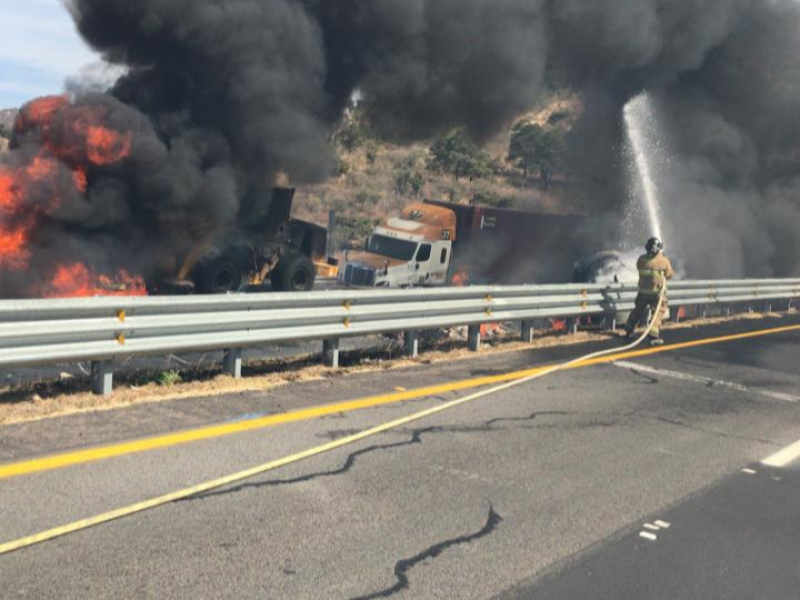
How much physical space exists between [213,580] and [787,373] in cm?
905

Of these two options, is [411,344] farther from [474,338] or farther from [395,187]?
[395,187]

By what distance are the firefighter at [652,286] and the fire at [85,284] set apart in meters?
8.33

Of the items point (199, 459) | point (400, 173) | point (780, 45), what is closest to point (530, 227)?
point (780, 45)

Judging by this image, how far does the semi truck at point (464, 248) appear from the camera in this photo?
66.6ft

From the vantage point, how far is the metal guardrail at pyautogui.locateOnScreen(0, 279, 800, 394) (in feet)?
19.6

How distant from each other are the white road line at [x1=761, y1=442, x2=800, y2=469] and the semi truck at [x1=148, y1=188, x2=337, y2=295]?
1194 cm

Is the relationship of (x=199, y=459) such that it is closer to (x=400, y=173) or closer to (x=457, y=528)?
(x=457, y=528)

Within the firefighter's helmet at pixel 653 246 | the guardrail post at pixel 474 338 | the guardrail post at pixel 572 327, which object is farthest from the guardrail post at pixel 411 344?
the firefighter's helmet at pixel 653 246

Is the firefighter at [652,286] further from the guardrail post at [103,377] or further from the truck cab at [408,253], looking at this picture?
the guardrail post at [103,377]

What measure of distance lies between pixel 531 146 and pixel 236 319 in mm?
58094

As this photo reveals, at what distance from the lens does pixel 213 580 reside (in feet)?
11.4

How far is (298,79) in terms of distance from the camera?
15906 millimetres

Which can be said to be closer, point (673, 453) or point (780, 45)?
point (673, 453)

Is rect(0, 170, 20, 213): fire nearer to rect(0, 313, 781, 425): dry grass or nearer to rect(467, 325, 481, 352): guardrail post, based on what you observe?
rect(0, 313, 781, 425): dry grass
